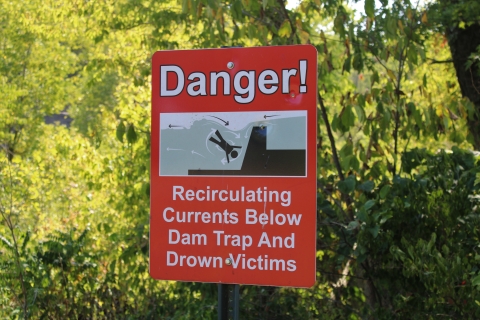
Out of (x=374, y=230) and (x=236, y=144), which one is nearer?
(x=236, y=144)

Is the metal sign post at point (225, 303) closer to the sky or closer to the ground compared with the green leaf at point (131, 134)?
closer to the ground

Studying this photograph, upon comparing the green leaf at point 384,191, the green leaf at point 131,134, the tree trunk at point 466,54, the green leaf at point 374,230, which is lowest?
the green leaf at point 374,230

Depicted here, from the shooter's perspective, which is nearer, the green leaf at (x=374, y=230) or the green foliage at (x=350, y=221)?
the green leaf at (x=374, y=230)

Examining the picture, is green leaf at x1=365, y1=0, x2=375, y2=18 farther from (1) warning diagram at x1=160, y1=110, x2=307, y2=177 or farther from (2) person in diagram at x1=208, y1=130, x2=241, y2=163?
(2) person in diagram at x1=208, y1=130, x2=241, y2=163

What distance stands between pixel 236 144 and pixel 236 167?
0.28 ft

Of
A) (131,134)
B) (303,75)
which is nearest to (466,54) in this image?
(131,134)

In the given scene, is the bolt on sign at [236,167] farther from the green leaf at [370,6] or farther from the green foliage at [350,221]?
the green leaf at [370,6]

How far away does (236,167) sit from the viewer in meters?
2.47

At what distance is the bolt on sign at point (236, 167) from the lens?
2.44 m

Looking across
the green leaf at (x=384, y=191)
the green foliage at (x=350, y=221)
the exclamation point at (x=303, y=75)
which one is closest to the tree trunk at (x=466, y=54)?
the green foliage at (x=350, y=221)

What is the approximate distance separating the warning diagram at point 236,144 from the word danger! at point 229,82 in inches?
3.3

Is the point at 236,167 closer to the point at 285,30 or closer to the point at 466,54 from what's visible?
the point at 285,30

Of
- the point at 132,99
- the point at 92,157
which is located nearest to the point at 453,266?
the point at 132,99

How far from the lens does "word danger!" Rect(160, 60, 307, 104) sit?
2.49 meters
